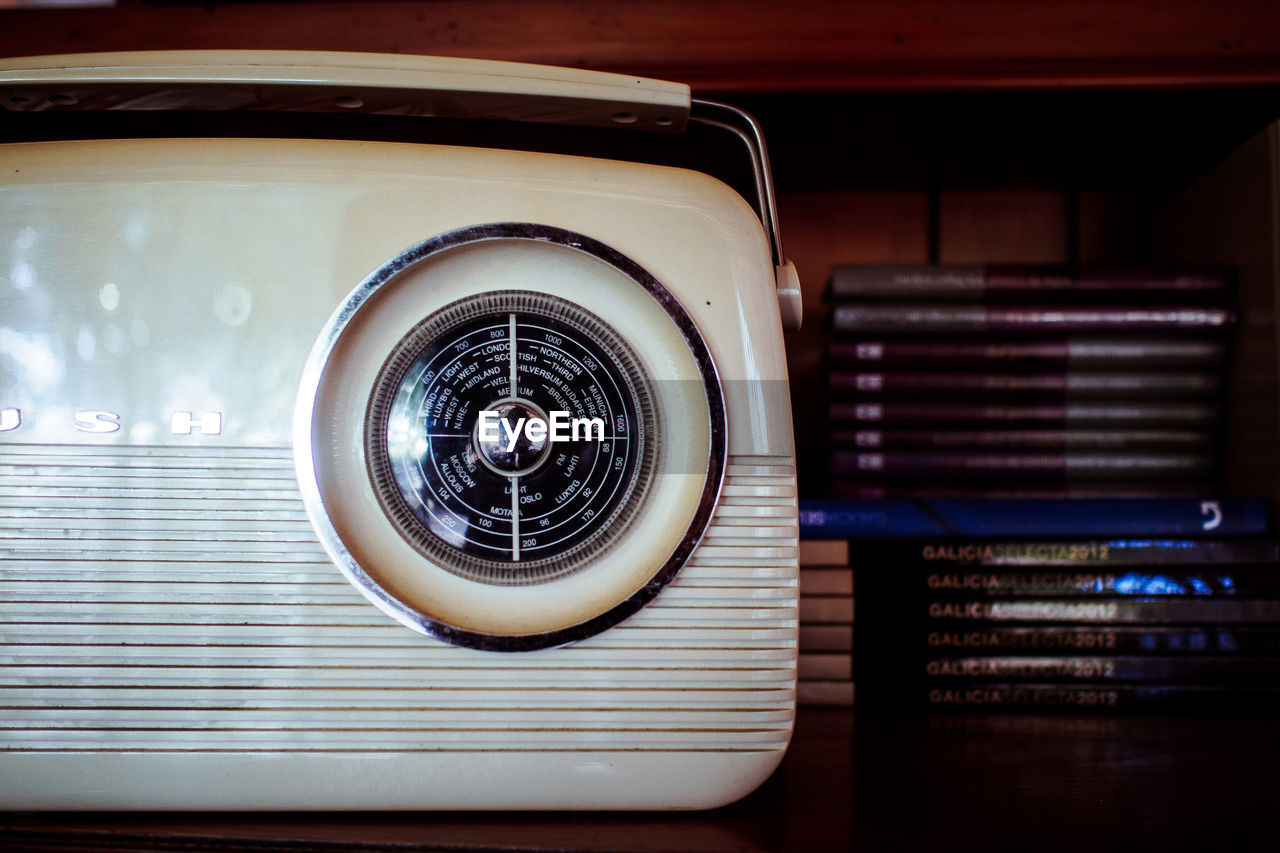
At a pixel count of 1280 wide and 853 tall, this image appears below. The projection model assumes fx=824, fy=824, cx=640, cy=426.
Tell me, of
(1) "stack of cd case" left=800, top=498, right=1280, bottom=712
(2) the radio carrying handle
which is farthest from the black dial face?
(1) "stack of cd case" left=800, top=498, right=1280, bottom=712

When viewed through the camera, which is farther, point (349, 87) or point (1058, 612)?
point (1058, 612)

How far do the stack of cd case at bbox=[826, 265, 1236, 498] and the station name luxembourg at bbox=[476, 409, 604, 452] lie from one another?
1.37ft

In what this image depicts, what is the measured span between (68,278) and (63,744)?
316 millimetres

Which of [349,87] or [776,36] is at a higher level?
[776,36]

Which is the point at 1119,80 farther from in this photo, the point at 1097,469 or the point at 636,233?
the point at 636,233

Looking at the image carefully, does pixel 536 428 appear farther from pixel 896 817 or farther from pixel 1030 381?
pixel 1030 381

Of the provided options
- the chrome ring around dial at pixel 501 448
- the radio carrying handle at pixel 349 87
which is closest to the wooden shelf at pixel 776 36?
the radio carrying handle at pixel 349 87

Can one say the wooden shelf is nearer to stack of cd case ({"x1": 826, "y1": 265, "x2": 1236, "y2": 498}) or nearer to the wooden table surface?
stack of cd case ({"x1": 826, "y1": 265, "x2": 1236, "y2": 498})

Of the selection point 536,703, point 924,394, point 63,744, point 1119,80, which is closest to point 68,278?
point 63,744

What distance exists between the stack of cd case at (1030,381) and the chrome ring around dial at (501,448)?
0.38 m

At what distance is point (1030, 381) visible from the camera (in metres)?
0.90

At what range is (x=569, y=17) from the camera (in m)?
0.79

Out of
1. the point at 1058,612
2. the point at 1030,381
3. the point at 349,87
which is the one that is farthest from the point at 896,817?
the point at 349,87

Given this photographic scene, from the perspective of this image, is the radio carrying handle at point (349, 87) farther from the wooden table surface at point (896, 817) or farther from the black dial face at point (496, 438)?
the wooden table surface at point (896, 817)
